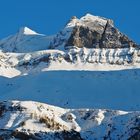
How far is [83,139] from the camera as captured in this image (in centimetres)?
17462

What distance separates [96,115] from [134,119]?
9388 mm

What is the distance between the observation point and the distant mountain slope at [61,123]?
172125mm

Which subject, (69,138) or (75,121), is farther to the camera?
(75,121)

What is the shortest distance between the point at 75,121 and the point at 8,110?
1104 cm

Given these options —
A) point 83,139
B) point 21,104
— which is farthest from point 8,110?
point 83,139

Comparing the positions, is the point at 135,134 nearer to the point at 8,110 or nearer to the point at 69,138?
the point at 69,138

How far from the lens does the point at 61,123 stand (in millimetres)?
179625

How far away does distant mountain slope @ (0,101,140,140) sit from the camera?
6777 inches

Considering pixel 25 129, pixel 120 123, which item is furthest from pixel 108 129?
pixel 25 129

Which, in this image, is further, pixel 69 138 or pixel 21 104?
pixel 21 104

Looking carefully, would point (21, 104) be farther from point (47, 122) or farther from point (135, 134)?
point (135, 134)

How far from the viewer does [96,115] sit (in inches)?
7269

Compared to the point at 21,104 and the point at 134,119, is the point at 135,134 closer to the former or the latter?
the point at 134,119

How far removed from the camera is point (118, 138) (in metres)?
174
